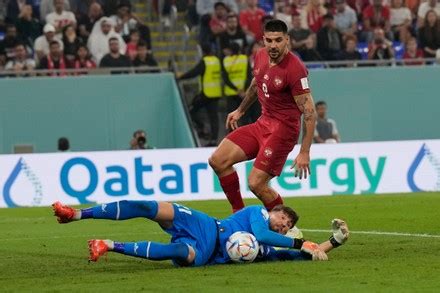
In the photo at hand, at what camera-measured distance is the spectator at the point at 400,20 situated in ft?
91.8

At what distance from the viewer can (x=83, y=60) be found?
86.1 ft

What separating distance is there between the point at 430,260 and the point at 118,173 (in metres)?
11.7

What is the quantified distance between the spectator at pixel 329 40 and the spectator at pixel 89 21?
4.60 metres

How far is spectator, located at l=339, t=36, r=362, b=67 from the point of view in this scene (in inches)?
1080

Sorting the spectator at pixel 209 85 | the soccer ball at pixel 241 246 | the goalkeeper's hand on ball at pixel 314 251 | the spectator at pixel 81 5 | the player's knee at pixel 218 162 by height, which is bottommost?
the spectator at pixel 209 85

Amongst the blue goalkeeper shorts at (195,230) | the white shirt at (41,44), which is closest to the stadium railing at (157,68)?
the white shirt at (41,44)

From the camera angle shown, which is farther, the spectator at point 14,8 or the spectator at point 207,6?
the spectator at point 207,6

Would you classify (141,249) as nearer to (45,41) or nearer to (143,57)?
(45,41)

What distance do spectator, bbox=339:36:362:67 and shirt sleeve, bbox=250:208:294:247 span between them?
52.9 ft

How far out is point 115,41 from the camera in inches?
1011

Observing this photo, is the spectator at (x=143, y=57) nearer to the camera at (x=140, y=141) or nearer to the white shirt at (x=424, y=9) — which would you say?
the camera at (x=140, y=141)

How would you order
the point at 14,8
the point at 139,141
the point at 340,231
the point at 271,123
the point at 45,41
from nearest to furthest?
the point at 340,231 → the point at 271,123 → the point at 139,141 → the point at 45,41 → the point at 14,8

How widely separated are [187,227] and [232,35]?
48.2ft

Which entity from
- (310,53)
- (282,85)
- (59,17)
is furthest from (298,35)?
(282,85)
